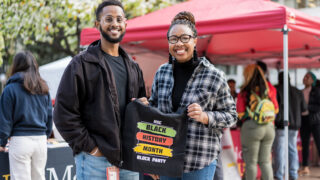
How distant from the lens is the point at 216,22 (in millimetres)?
4926

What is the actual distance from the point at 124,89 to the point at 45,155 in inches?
88.9

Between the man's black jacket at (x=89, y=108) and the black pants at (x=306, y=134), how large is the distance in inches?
254

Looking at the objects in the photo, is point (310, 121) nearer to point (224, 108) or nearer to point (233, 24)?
point (233, 24)

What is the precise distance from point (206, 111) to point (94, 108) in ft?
2.35

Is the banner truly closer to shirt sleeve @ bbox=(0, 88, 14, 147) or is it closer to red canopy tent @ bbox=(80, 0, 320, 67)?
shirt sleeve @ bbox=(0, 88, 14, 147)

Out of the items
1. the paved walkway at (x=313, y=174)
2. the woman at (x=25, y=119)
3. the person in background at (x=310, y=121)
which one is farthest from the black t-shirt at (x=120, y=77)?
the person in background at (x=310, y=121)

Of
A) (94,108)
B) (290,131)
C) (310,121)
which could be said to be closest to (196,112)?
(94,108)

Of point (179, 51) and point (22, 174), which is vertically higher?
point (179, 51)

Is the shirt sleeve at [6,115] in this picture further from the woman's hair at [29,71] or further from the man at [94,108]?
the man at [94,108]

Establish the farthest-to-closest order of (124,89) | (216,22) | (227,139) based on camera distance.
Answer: (227,139), (216,22), (124,89)

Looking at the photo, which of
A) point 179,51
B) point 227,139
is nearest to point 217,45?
point 227,139

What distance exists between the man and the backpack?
130 inches

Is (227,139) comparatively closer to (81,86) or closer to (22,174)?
(22,174)

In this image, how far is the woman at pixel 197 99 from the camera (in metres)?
2.44
